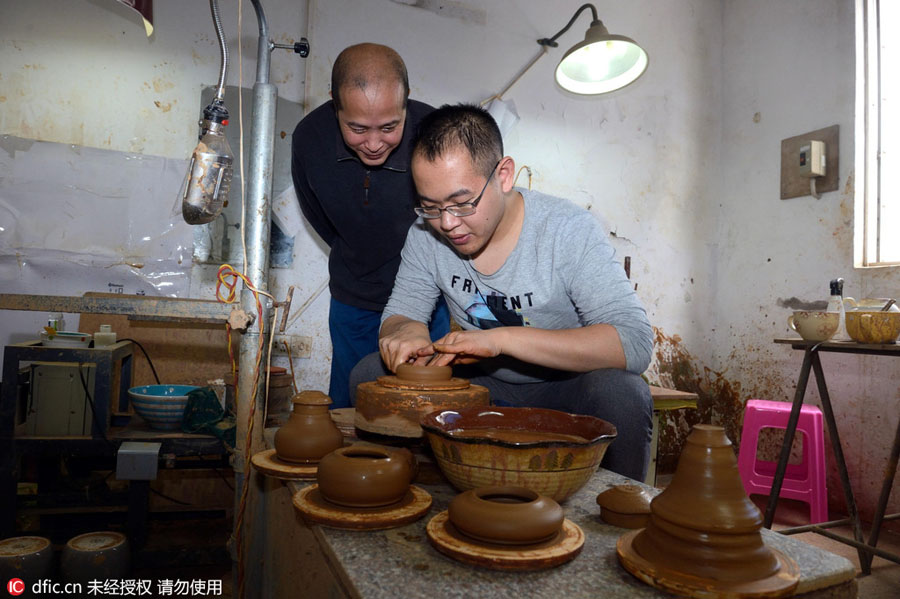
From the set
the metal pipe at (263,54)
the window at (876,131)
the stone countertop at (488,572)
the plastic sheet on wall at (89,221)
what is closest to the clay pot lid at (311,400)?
the stone countertop at (488,572)

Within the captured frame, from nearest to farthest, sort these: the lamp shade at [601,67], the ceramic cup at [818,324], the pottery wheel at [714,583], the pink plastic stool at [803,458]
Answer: the pottery wheel at [714,583] < the ceramic cup at [818,324] < the pink plastic stool at [803,458] < the lamp shade at [601,67]

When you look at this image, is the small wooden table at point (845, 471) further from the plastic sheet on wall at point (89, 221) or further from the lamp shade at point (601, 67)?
the plastic sheet on wall at point (89, 221)

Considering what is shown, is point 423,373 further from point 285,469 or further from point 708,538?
point 708,538

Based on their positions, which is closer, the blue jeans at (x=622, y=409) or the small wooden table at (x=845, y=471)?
the blue jeans at (x=622, y=409)

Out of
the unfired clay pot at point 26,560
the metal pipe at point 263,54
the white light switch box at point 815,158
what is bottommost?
the unfired clay pot at point 26,560

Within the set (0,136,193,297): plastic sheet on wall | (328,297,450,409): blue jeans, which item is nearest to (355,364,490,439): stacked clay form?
(328,297,450,409): blue jeans

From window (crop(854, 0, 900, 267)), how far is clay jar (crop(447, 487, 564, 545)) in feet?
11.2

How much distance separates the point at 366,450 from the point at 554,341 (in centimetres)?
68

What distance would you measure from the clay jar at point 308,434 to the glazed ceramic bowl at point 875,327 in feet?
7.71

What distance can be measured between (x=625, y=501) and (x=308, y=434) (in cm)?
73

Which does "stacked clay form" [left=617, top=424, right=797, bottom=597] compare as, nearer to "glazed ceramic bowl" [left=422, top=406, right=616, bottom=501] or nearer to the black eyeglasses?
"glazed ceramic bowl" [left=422, top=406, right=616, bottom=501]

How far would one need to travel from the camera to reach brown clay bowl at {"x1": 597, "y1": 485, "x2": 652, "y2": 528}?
1017 mm

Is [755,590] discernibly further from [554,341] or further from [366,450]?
[554,341]

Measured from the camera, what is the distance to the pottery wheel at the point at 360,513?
0.98 m
